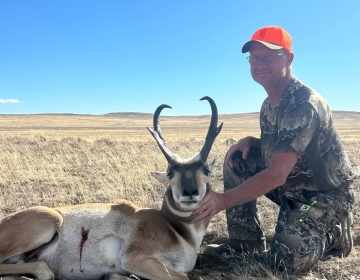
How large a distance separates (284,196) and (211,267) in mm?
1586

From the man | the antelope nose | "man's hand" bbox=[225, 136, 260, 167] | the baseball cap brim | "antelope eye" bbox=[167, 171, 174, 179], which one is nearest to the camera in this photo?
the antelope nose

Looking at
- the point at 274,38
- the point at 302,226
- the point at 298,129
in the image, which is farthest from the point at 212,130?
the point at 302,226

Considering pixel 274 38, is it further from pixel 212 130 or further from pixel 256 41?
pixel 212 130

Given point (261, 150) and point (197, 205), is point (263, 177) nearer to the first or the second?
point (197, 205)

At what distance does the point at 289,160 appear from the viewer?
4.98 m

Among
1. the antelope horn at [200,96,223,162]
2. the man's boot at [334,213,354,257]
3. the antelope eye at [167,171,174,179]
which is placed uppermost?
the antelope horn at [200,96,223,162]

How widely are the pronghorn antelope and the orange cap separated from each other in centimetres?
208

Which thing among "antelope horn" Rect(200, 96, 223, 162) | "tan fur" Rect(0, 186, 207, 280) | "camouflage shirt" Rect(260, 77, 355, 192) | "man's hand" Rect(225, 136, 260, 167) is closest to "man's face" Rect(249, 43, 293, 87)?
"camouflage shirt" Rect(260, 77, 355, 192)

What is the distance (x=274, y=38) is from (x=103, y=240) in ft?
12.2

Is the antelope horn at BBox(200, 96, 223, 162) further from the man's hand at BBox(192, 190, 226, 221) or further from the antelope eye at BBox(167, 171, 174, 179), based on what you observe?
the man's hand at BBox(192, 190, 226, 221)

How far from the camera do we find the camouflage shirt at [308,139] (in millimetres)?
5102

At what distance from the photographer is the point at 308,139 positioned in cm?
514

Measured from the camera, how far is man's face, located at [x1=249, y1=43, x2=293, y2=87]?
5652mm

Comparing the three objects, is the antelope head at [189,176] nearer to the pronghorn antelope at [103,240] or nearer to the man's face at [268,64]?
the pronghorn antelope at [103,240]
